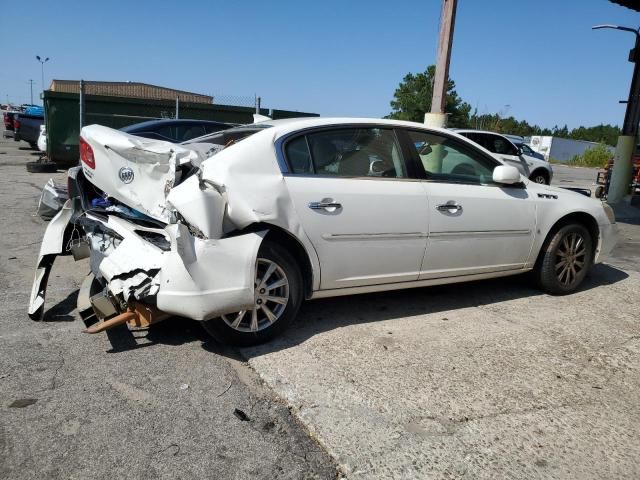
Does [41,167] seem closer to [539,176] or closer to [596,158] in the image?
[539,176]

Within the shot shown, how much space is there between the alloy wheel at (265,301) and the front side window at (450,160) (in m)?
1.55

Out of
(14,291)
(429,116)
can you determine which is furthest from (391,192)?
(429,116)

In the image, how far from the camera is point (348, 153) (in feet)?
13.1

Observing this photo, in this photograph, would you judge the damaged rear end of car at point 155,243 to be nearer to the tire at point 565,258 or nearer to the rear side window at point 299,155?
the rear side window at point 299,155

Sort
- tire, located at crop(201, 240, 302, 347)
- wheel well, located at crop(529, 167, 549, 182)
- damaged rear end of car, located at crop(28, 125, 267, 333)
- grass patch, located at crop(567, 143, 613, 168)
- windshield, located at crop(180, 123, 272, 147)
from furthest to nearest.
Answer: grass patch, located at crop(567, 143, 613, 168)
wheel well, located at crop(529, 167, 549, 182)
windshield, located at crop(180, 123, 272, 147)
tire, located at crop(201, 240, 302, 347)
damaged rear end of car, located at crop(28, 125, 267, 333)

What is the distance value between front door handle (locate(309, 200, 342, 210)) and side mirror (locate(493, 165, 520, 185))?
1.60 metres

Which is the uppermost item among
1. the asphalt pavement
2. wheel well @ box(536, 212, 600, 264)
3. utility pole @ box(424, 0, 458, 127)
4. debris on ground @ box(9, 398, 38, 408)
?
utility pole @ box(424, 0, 458, 127)

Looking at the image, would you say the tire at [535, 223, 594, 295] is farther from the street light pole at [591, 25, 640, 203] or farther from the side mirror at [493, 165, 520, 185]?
the street light pole at [591, 25, 640, 203]

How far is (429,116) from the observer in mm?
7914

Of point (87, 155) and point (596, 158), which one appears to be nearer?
point (87, 155)

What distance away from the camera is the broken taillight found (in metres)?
3.78

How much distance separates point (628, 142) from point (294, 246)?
1178 centimetres

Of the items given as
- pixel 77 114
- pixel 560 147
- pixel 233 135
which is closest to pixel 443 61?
pixel 233 135

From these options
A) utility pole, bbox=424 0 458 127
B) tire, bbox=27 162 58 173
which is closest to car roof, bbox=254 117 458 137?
utility pole, bbox=424 0 458 127
